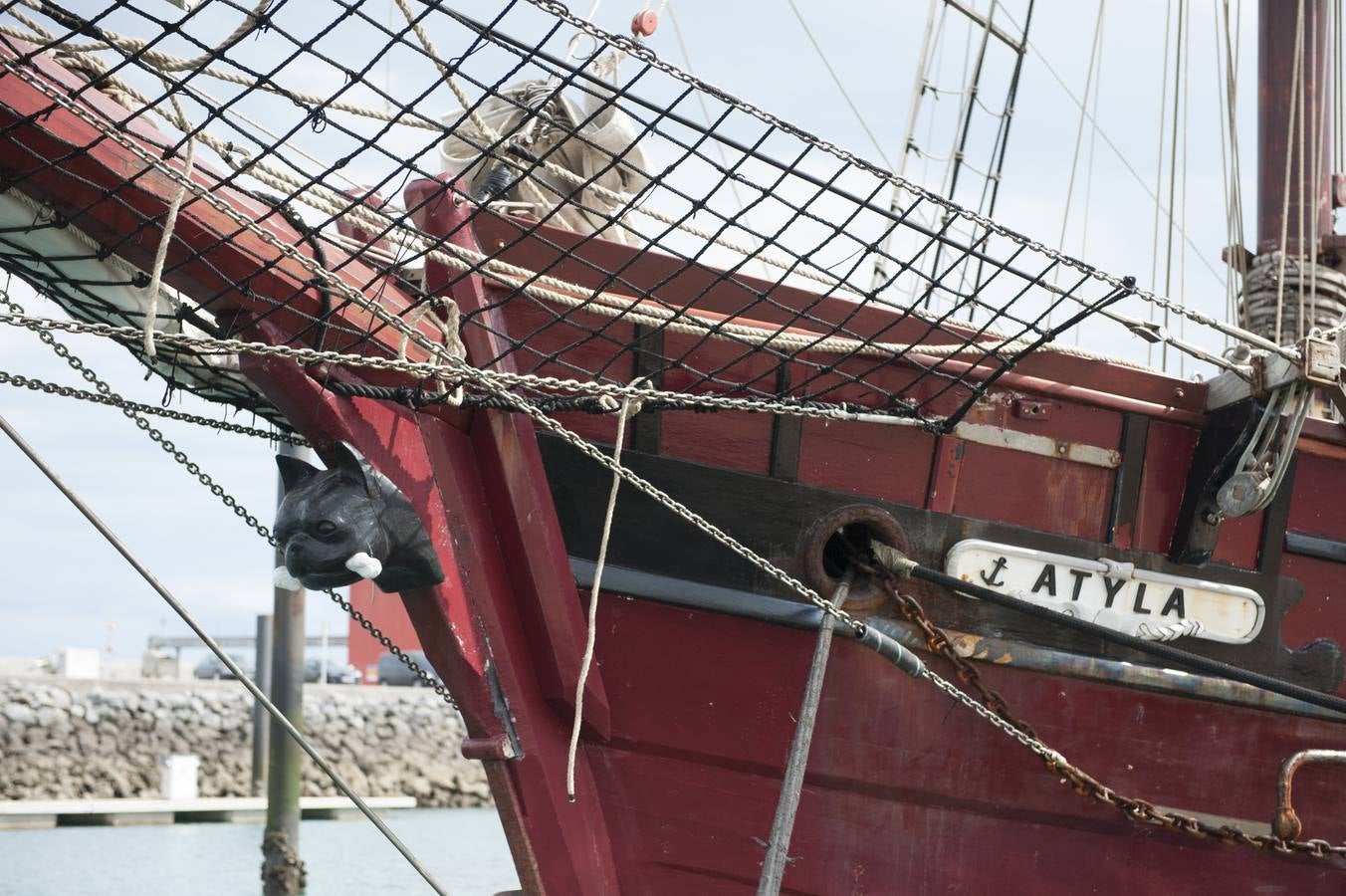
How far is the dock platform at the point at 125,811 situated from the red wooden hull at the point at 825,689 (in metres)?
12.1

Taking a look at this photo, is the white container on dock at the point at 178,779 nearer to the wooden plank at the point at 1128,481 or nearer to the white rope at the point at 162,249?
the wooden plank at the point at 1128,481

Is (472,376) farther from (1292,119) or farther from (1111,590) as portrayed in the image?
(1292,119)

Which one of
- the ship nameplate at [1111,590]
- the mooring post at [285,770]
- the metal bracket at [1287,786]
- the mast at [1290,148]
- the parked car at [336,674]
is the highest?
the mast at [1290,148]

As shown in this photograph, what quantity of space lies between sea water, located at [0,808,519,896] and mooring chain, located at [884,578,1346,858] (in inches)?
365

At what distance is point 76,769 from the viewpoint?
59.8ft

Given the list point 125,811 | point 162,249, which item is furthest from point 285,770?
point 162,249

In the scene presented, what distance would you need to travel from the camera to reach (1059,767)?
13.7 feet

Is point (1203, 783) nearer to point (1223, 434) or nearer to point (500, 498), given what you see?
point (1223, 434)

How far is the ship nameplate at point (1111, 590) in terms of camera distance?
4.37 metres

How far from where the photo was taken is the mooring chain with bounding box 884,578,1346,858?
413 cm

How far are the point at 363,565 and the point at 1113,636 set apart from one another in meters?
2.26

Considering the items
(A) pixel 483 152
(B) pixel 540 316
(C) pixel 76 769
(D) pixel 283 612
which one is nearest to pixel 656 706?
(B) pixel 540 316

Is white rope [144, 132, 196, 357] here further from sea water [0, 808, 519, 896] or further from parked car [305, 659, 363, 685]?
parked car [305, 659, 363, 685]

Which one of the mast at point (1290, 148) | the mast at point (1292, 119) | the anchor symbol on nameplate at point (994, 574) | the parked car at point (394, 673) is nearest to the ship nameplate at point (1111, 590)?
the anchor symbol on nameplate at point (994, 574)
